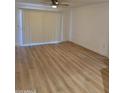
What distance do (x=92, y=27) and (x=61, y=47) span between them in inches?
75.8

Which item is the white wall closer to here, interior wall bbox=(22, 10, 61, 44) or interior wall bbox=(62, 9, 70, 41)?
interior wall bbox=(62, 9, 70, 41)

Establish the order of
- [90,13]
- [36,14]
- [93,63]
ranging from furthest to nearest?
[36,14]
[90,13]
[93,63]

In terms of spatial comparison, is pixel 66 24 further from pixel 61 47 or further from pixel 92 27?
pixel 92 27

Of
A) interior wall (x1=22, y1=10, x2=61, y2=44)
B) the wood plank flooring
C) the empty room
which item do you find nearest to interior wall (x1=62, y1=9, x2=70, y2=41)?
the empty room

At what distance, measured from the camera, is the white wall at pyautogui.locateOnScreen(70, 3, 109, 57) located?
6059mm

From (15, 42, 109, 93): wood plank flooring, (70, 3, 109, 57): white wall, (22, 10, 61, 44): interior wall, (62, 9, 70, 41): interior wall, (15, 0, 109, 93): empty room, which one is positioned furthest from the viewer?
(62, 9, 70, 41): interior wall

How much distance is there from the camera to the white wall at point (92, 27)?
6.06 m

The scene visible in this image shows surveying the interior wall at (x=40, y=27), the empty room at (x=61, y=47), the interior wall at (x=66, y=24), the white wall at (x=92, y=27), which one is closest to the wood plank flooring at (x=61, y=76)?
the empty room at (x=61, y=47)

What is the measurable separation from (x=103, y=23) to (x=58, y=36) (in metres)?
3.62

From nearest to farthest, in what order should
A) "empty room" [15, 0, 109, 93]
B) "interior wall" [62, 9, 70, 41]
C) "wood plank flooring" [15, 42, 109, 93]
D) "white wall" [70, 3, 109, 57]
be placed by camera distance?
"wood plank flooring" [15, 42, 109, 93]
"empty room" [15, 0, 109, 93]
"white wall" [70, 3, 109, 57]
"interior wall" [62, 9, 70, 41]

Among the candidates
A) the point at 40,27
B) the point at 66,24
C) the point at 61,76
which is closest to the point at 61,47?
the point at 40,27
